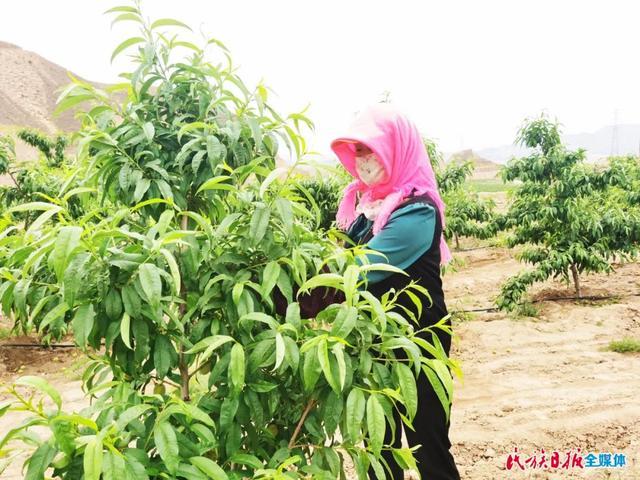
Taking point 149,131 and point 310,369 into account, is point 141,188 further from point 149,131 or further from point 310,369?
point 310,369

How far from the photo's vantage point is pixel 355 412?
122 centimetres

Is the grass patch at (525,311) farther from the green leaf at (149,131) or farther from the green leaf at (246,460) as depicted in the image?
the green leaf at (149,131)

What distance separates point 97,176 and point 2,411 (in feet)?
2.27

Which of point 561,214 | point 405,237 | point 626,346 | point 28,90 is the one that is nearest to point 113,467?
point 405,237

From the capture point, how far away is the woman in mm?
2031

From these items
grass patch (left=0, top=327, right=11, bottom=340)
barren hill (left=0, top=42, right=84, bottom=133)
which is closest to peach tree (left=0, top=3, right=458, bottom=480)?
grass patch (left=0, top=327, right=11, bottom=340)

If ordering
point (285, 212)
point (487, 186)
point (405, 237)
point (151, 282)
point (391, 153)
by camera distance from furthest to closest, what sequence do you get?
point (487, 186) → point (391, 153) → point (405, 237) → point (285, 212) → point (151, 282)

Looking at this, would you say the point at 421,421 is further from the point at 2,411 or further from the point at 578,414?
the point at 578,414

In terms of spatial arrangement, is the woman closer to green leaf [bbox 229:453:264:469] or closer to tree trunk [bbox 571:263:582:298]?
green leaf [bbox 229:453:264:469]

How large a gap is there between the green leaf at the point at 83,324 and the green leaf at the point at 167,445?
0.24 metres

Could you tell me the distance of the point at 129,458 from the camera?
1.07 meters

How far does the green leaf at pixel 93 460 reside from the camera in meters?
0.95

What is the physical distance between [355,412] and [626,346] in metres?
4.69

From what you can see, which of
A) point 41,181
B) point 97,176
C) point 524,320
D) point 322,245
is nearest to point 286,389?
point 322,245
